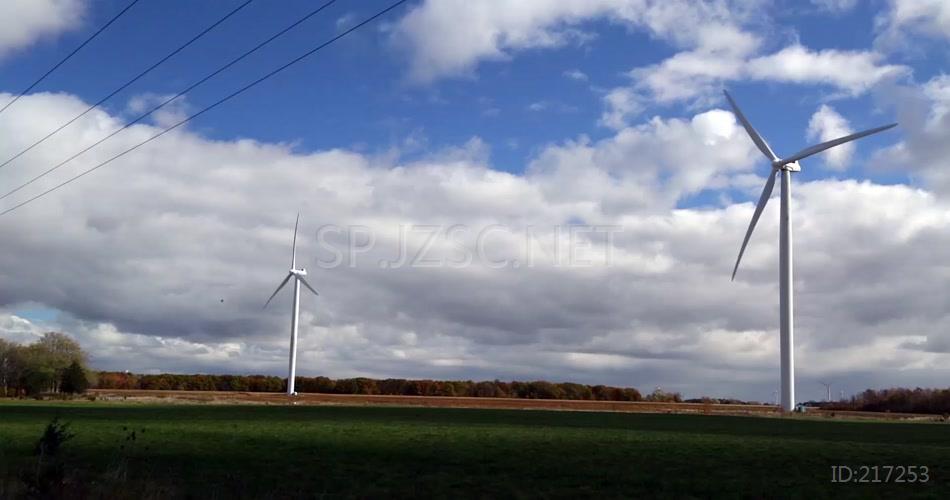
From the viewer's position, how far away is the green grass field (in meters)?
25.0

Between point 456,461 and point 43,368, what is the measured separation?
11142cm

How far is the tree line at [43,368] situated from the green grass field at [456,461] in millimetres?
84239

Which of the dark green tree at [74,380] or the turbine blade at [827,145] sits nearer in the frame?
the turbine blade at [827,145]

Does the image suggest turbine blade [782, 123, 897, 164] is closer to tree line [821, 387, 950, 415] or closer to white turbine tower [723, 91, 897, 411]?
white turbine tower [723, 91, 897, 411]

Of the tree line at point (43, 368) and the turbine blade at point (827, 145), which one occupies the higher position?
the turbine blade at point (827, 145)

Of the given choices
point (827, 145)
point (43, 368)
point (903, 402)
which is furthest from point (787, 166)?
point (43, 368)

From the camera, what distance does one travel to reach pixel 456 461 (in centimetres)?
3203

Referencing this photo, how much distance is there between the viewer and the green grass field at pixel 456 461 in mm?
25031

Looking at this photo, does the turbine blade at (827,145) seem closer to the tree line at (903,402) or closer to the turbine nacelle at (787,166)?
the turbine nacelle at (787,166)

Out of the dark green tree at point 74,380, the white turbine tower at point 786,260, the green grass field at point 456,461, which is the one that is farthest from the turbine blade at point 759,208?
the dark green tree at point 74,380

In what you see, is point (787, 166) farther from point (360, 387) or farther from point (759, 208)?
point (360, 387)

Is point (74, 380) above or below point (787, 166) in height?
below

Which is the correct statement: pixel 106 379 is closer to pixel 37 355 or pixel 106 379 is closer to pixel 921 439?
pixel 37 355

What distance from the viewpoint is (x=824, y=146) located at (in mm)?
82000
